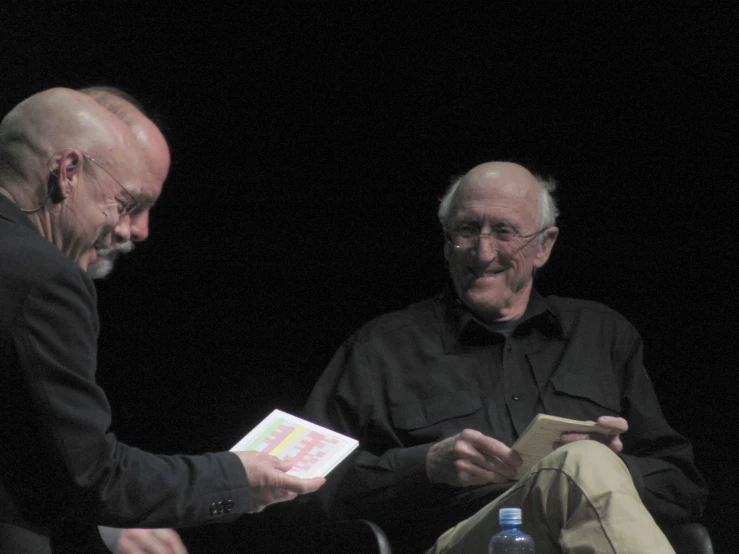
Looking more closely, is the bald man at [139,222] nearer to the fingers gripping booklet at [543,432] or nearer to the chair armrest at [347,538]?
the chair armrest at [347,538]

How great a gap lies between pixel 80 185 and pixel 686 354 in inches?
94.4

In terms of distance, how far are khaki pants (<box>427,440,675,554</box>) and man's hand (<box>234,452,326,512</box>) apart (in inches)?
18.3

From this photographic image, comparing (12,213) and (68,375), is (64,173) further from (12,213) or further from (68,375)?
(68,375)

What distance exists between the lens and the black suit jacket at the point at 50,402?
5.04 feet

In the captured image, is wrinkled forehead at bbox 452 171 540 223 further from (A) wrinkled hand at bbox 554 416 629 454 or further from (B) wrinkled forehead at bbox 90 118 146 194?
(B) wrinkled forehead at bbox 90 118 146 194

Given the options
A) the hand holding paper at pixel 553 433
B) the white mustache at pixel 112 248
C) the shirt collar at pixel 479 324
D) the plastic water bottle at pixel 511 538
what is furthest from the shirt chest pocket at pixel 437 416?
the white mustache at pixel 112 248

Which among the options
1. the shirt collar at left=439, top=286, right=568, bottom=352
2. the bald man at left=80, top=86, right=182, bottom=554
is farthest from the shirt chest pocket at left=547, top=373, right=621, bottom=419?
the bald man at left=80, top=86, right=182, bottom=554

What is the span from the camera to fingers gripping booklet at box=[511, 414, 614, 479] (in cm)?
218

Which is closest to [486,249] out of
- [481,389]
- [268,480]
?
[481,389]

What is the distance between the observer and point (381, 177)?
3.55 meters

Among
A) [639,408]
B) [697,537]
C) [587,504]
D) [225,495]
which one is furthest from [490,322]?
[225,495]

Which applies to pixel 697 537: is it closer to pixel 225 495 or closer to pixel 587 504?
pixel 587 504

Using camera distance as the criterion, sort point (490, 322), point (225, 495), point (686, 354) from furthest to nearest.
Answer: point (686, 354)
point (490, 322)
point (225, 495)

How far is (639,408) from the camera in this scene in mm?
2799
